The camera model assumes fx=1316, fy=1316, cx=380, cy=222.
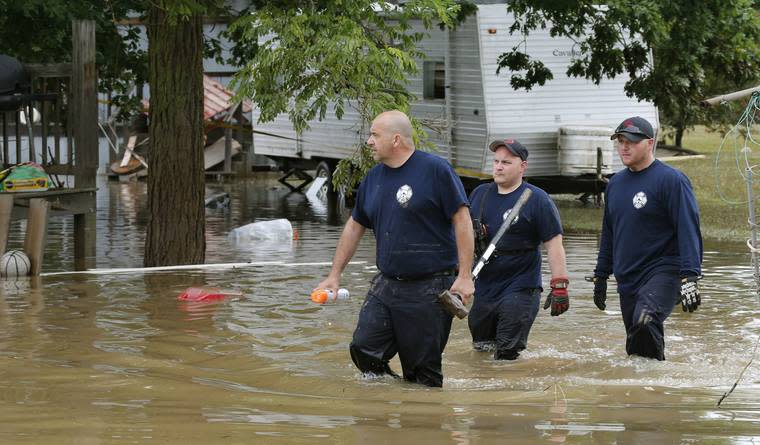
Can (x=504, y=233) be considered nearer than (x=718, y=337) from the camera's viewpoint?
Yes

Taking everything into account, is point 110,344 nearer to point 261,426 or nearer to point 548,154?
point 261,426

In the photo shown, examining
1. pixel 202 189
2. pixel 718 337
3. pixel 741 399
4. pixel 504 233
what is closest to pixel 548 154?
pixel 202 189

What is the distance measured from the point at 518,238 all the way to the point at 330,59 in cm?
402

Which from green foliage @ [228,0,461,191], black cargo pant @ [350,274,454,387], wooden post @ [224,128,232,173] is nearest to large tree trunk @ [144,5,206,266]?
green foliage @ [228,0,461,191]

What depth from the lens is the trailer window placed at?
2494cm

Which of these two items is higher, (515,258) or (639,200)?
(639,200)

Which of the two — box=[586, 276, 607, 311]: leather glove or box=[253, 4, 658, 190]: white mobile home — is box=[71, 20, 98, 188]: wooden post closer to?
box=[253, 4, 658, 190]: white mobile home

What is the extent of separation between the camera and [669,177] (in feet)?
27.8

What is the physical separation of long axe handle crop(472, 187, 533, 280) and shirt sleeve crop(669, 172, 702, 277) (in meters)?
1.12

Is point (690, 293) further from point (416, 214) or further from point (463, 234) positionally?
point (416, 214)

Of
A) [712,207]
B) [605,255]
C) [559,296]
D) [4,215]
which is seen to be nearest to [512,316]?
[559,296]

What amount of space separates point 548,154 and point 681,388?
16298mm

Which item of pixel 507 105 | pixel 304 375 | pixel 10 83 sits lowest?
pixel 304 375

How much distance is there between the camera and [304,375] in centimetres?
866
